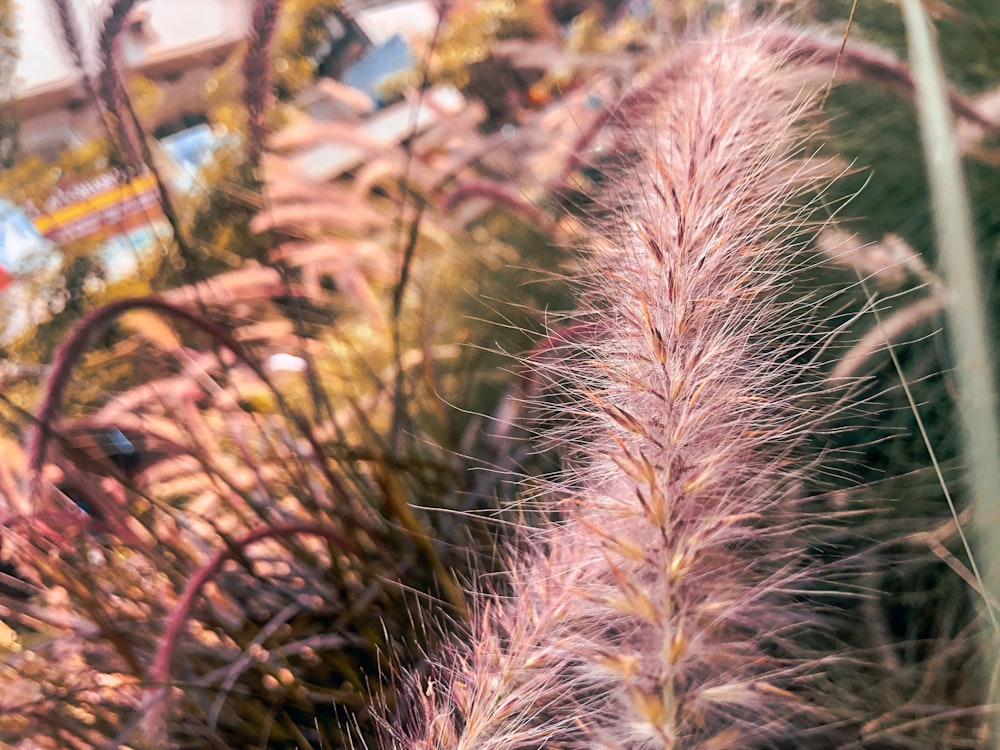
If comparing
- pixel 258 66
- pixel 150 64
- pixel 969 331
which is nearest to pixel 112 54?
A: pixel 258 66

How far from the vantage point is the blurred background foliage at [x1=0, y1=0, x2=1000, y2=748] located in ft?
1.32

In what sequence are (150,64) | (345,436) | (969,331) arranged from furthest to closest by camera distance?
(150,64) → (345,436) → (969,331)

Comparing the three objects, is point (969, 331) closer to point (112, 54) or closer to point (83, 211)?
point (112, 54)

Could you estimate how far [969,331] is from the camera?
0.21m

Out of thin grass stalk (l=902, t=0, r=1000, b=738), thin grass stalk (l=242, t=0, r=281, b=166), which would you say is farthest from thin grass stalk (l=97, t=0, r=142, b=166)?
thin grass stalk (l=902, t=0, r=1000, b=738)

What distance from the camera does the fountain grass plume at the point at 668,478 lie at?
0.80 ft

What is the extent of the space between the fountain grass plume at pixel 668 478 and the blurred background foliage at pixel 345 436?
47 millimetres

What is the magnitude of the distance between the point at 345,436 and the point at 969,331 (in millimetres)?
499

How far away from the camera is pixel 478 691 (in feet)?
0.91

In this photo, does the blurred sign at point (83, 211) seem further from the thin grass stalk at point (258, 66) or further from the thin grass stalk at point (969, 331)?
the thin grass stalk at point (969, 331)

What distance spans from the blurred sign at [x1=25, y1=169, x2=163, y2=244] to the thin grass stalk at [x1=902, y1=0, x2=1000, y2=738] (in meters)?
0.63

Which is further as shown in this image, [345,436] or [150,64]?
[150,64]

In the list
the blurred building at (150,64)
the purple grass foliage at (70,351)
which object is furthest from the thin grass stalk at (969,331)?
the blurred building at (150,64)

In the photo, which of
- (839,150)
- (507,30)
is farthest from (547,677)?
(507,30)
